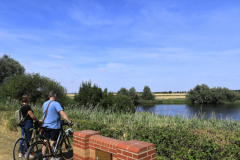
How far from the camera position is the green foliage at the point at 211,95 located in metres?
61.8

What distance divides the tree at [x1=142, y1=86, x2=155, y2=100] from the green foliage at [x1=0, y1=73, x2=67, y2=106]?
53.4m

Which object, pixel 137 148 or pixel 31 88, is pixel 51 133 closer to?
pixel 137 148

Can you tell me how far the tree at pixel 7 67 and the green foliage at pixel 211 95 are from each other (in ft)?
180

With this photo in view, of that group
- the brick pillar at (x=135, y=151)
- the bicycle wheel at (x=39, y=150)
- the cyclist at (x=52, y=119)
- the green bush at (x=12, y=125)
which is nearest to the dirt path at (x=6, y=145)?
the green bush at (x=12, y=125)

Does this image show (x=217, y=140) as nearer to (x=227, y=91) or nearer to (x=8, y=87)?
(x=8, y=87)

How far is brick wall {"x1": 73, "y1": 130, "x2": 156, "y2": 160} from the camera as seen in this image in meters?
3.03

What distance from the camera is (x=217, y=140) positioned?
16.4 feet

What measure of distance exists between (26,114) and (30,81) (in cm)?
1638

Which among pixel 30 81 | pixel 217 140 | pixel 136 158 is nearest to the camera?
pixel 136 158

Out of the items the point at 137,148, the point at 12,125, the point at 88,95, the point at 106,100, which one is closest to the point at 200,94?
the point at 106,100

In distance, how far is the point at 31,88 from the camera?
19625 millimetres

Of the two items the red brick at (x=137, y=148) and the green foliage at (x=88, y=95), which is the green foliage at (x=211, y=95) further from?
the red brick at (x=137, y=148)

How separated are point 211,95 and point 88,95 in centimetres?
5777

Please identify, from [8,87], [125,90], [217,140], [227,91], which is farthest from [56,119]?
[227,91]
